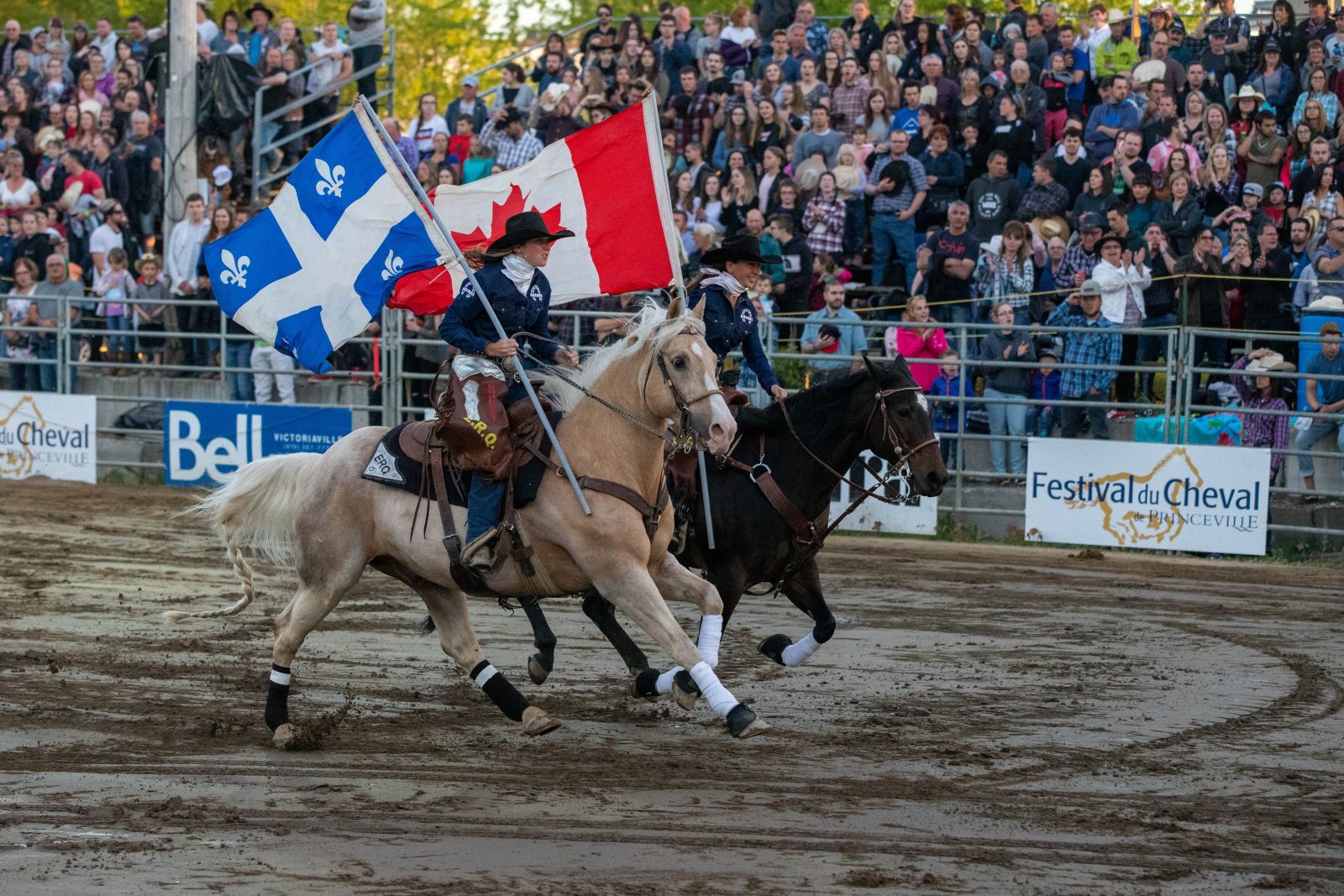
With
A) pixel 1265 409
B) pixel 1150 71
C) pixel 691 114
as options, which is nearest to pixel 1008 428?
pixel 1265 409

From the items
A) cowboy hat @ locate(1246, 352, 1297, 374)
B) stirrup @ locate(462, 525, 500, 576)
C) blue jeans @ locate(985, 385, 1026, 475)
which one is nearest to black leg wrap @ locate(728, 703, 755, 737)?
stirrup @ locate(462, 525, 500, 576)

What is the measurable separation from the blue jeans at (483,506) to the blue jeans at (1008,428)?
928 centimetres

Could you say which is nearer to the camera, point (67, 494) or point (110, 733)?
point (110, 733)

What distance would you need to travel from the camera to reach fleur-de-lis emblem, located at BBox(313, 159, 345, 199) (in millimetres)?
9188

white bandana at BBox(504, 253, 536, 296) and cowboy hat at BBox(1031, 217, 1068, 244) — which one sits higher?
cowboy hat at BBox(1031, 217, 1068, 244)

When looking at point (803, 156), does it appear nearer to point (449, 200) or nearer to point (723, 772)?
point (449, 200)

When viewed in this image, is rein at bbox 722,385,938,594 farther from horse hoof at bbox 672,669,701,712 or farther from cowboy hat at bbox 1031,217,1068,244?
cowboy hat at bbox 1031,217,1068,244

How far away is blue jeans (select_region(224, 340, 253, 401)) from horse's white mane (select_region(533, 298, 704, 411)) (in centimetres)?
1252

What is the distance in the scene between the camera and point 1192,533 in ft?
50.6

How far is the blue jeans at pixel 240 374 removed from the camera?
66.1ft

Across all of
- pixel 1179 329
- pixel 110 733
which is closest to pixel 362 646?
pixel 110 733

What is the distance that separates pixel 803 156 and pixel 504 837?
46.0 feet

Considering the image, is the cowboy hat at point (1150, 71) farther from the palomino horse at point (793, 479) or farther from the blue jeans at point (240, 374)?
the blue jeans at point (240, 374)

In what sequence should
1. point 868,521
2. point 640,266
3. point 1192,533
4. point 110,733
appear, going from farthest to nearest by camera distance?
point 868,521 → point 1192,533 → point 640,266 → point 110,733
